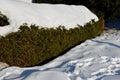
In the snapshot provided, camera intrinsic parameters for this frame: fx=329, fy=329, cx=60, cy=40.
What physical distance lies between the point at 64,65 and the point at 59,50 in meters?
1.53

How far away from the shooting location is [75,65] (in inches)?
290

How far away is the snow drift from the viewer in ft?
26.9

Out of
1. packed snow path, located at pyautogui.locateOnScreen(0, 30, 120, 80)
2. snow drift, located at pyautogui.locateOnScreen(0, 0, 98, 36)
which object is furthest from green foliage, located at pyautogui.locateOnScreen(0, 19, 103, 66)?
packed snow path, located at pyautogui.locateOnScreen(0, 30, 120, 80)

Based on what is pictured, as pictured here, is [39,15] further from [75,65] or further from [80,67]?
[80,67]

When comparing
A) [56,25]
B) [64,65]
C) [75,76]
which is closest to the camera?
[75,76]

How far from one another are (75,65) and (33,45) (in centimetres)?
121

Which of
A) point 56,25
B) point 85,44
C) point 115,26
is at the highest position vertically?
point 56,25

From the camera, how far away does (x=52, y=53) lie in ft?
28.0

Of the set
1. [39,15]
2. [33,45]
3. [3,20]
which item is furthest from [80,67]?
[39,15]

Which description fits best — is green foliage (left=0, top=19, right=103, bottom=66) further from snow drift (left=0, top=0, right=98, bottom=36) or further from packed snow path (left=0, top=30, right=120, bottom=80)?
packed snow path (left=0, top=30, right=120, bottom=80)

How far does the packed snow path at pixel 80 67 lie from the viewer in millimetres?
6361

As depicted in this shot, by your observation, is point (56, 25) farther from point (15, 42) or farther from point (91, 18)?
point (91, 18)

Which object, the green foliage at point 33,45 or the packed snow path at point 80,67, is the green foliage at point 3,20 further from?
the packed snow path at point 80,67

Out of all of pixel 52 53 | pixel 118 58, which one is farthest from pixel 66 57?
pixel 118 58
